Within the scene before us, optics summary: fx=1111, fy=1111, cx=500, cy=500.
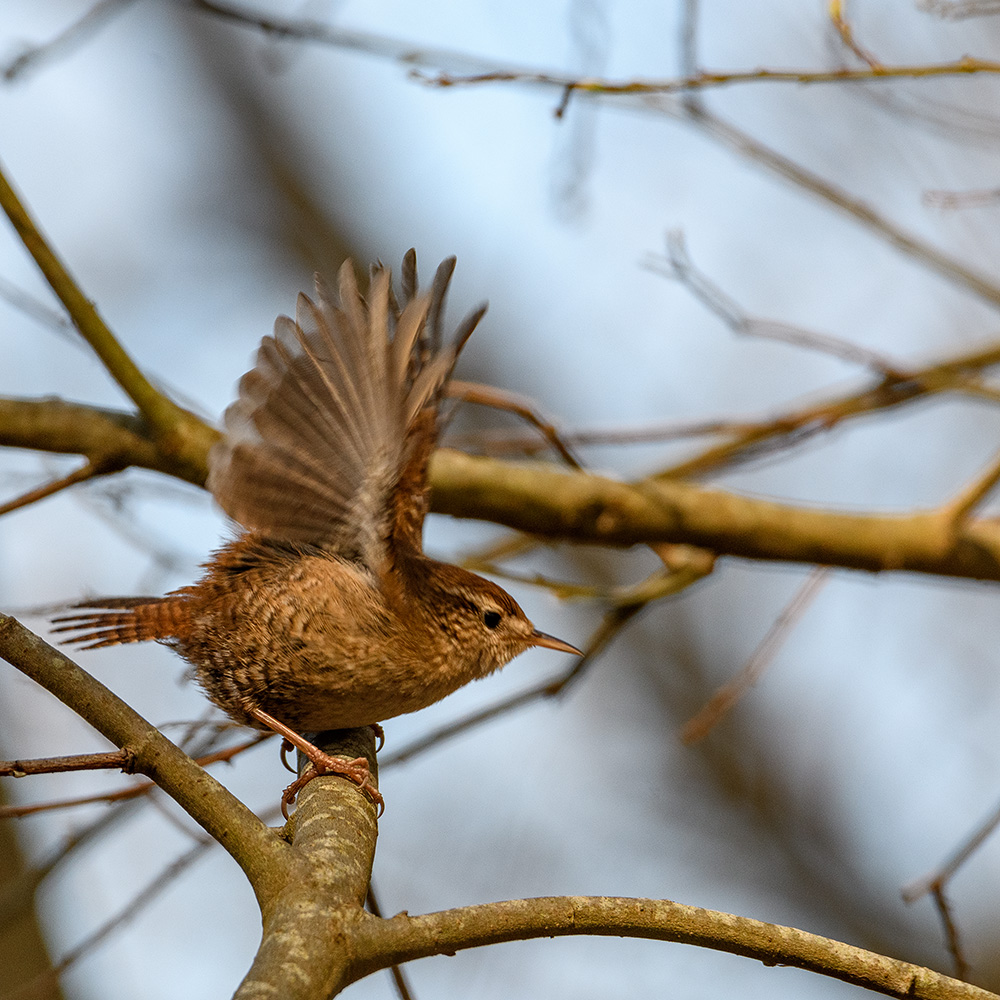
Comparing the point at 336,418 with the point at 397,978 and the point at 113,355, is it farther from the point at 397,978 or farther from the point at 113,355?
the point at 397,978

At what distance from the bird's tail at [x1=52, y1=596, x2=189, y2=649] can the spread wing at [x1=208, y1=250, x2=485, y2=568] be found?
0.27 m

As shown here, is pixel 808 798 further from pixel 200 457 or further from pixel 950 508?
pixel 200 457

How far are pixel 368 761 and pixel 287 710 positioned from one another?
0.81ft

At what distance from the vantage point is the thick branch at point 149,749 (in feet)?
5.66

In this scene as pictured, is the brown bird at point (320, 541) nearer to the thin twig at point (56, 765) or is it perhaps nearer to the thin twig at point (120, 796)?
the thin twig at point (120, 796)

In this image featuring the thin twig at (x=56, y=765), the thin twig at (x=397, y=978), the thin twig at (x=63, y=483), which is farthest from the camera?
the thin twig at (x=63, y=483)

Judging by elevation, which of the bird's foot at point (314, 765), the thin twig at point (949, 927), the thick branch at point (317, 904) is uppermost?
the bird's foot at point (314, 765)

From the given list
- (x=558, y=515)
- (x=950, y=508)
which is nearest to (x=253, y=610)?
(x=558, y=515)

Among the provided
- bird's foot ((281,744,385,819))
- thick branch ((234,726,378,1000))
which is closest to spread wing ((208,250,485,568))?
bird's foot ((281,744,385,819))

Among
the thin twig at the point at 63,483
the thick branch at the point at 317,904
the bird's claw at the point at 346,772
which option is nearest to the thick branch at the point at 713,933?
the thick branch at the point at 317,904

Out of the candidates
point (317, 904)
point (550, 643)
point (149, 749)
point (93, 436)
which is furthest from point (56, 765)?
point (550, 643)

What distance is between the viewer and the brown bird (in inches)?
98.8

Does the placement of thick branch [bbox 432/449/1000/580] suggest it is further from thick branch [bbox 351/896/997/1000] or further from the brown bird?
thick branch [bbox 351/896/997/1000]

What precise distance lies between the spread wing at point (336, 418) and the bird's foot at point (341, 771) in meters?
0.49
